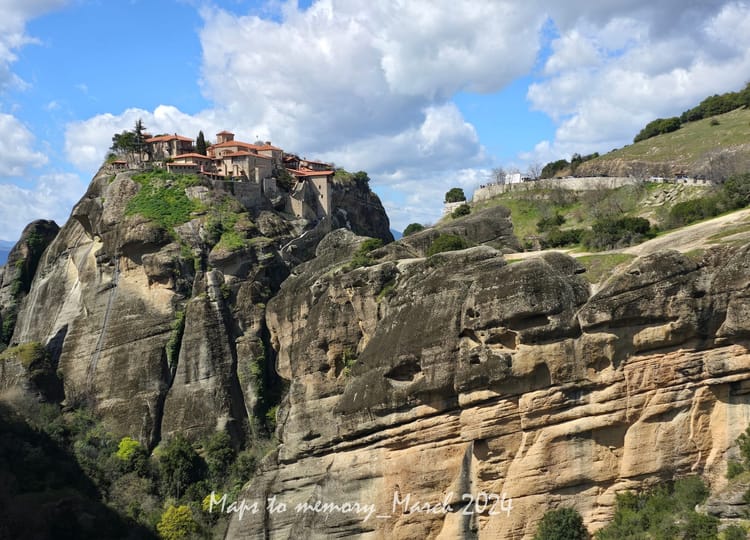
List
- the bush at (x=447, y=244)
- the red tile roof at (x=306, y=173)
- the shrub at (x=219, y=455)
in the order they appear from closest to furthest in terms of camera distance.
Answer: the bush at (x=447, y=244)
the shrub at (x=219, y=455)
the red tile roof at (x=306, y=173)

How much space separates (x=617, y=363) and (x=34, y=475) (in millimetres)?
33552

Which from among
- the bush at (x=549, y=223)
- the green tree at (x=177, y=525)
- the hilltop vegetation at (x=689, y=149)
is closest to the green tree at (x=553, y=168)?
the hilltop vegetation at (x=689, y=149)

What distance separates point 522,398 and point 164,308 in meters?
32.5

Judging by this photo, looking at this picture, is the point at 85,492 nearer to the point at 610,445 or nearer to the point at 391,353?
the point at 391,353

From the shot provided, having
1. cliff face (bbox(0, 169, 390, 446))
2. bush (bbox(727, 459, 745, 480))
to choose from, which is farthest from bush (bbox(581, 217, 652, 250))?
cliff face (bbox(0, 169, 390, 446))

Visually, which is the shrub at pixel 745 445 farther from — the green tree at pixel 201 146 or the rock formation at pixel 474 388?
the green tree at pixel 201 146

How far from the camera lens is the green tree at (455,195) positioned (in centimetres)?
6550

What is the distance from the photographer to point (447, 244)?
40969 millimetres

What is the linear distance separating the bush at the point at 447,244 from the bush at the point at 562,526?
15.3 metres

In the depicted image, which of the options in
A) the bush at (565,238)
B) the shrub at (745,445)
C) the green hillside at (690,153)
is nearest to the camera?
the shrub at (745,445)

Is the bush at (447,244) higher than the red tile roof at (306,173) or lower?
lower

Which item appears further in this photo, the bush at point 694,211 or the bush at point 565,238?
the bush at point 565,238

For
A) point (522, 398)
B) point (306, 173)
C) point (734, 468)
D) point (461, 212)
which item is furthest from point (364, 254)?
point (306, 173)

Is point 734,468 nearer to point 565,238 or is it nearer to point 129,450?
point 565,238
